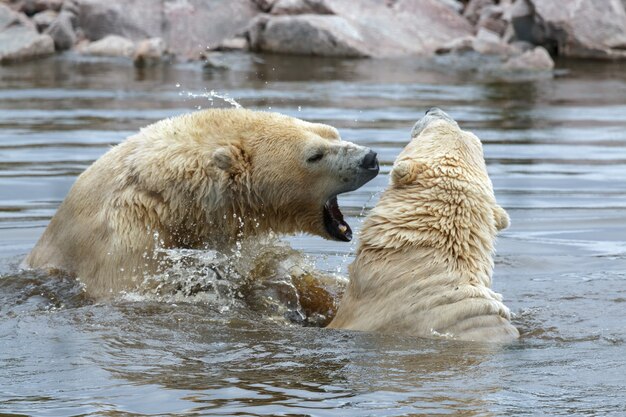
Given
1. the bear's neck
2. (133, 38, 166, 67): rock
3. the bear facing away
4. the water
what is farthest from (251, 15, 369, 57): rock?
the bear's neck

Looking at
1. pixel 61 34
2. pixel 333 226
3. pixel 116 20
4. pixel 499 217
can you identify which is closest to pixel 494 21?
pixel 116 20

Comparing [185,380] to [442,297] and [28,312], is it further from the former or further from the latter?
[28,312]

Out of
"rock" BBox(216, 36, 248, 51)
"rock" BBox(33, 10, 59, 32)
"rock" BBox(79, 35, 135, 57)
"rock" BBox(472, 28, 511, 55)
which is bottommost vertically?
"rock" BBox(79, 35, 135, 57)

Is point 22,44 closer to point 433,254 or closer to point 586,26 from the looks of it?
point 586,26

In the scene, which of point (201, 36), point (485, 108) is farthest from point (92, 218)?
point (201, 36)

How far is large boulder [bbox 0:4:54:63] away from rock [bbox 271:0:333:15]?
150 inches

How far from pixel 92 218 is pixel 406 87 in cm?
1030

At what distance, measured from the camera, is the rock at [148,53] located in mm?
19292

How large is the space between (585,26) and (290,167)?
14.1 meters

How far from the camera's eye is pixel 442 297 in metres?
5.81

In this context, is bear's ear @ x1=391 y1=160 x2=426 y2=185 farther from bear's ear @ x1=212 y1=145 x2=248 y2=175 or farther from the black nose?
bear's ear @ x1=212 y1=145 x2=248 y2=175

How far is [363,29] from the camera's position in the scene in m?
20.8

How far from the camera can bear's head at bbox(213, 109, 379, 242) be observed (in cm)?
649

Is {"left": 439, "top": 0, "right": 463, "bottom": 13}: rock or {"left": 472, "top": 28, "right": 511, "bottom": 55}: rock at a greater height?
{"left": 439, "top": 0, "right": 463, "bottom": 13}: rock
